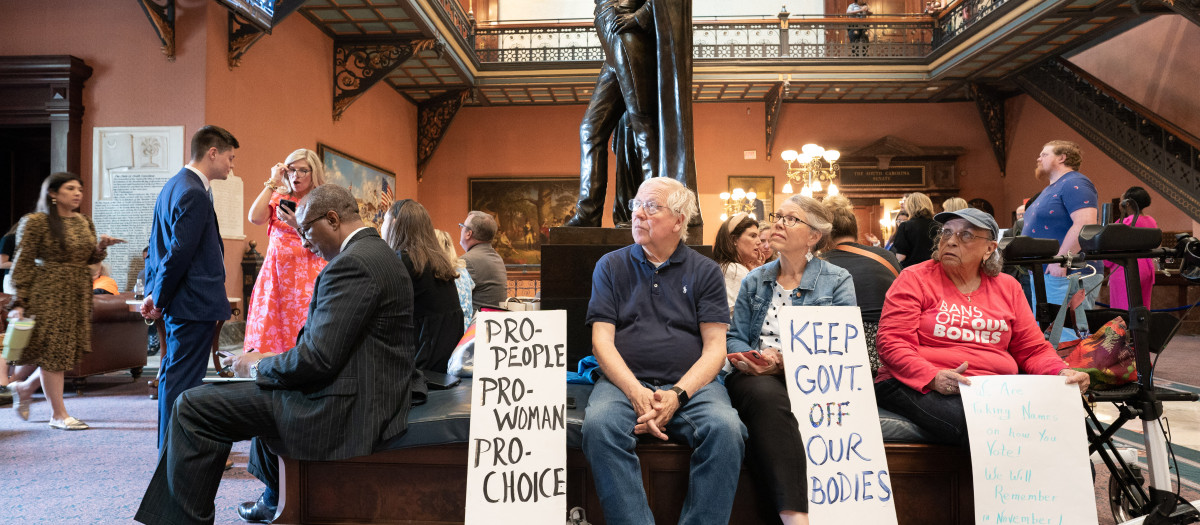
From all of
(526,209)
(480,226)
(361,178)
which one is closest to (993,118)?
(526,209)

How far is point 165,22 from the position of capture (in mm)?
6273

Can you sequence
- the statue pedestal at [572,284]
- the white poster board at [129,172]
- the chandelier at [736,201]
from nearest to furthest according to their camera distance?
1. the statue pedestal at [572,284]
2. the white poster board at [129,172]
3. the chandelier at [736,201]

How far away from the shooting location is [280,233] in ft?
10.0

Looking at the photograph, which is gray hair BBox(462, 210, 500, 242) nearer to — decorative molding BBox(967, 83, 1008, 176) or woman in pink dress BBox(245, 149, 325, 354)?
woman in pink dress BBox(245, 149, 325, 354)

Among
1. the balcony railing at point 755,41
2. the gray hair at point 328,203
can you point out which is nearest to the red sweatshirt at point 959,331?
the gray hair at point 328,203

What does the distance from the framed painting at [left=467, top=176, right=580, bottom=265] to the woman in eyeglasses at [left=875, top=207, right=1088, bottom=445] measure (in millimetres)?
10578

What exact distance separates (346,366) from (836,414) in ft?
5.28

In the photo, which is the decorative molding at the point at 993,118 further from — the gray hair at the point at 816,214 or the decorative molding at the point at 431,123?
the gray hair at the point at 816,214

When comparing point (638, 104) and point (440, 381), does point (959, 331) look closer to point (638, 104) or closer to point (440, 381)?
point (638, 104)

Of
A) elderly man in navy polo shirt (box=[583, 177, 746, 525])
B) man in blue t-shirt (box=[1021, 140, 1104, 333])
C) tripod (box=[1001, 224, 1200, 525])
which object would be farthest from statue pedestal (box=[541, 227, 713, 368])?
man in blue t-shirt (box=[1021, 140, 1104, 333])

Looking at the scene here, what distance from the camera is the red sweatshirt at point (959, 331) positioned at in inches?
90.7

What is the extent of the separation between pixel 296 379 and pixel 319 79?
26.6 ft

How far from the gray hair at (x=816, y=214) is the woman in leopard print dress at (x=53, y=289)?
161 inches

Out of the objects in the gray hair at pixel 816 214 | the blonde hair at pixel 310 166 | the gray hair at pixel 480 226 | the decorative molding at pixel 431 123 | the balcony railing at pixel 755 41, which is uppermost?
the balcony railing at pixel 755 41
